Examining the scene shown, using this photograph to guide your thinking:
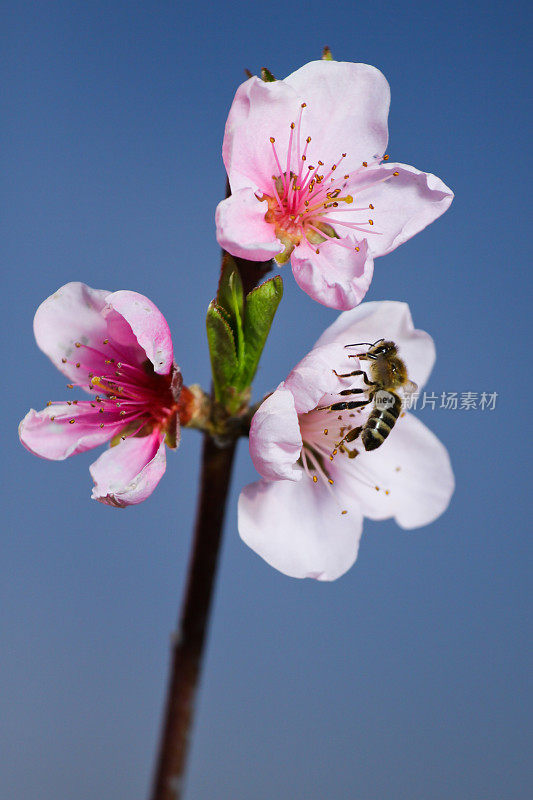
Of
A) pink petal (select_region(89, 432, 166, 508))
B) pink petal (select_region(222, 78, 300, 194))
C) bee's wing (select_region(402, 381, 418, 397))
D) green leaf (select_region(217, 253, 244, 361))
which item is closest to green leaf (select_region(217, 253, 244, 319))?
green leaf (select_region(217, 253, 244, 361))

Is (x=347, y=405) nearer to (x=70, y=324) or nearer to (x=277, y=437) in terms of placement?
(x=277, y=437)

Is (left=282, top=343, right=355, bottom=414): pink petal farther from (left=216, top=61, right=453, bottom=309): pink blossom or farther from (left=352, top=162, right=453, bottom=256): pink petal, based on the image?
(left=352, top=162, right=453, bottom=256): pink petal

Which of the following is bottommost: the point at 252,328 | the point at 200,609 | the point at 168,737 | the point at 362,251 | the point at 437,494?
the point at 168,737

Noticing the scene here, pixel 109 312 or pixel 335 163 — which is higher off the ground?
pixel 335 163

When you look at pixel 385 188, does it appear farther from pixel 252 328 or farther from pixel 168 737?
pixel 168 737

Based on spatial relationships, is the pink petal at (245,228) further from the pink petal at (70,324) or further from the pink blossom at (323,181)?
the pink petal at (70,324)

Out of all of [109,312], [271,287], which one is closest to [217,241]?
[271,287]
